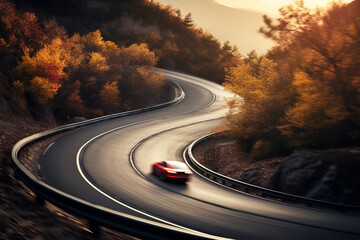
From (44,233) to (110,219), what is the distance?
1.38 metres

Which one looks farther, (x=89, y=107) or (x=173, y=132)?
(x=89, y=107)

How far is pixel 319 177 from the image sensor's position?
559 inches


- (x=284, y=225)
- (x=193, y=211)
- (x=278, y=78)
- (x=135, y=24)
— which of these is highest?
(x=135, y=24)

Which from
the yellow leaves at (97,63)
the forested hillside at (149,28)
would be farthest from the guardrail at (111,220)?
the forested hillside at (149,28)

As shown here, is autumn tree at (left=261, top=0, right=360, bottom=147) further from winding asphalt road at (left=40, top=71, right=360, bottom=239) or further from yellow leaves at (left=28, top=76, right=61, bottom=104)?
yellow leaves at (left=28, top=76, right=61, bottom=104)

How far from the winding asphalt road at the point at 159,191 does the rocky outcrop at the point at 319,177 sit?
177 cm

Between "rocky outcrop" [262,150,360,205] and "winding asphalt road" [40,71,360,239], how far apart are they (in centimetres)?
177

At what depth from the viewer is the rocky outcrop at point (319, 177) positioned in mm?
13133

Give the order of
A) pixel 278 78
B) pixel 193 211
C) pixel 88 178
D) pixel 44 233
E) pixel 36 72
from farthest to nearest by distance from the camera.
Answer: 1. pixel 36 72
2. pixel 278 78
3. pixel 88 178
4. pixel 193 211
5. pixel 44 233

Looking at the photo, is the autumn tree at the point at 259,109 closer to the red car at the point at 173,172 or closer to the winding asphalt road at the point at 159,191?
the winding asphalt road at the point at 159,191

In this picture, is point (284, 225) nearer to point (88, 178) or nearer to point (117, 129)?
point (88, 178)

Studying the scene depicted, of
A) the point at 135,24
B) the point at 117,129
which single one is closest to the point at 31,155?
the point at 117,129

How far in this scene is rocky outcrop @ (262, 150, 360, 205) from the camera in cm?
1313

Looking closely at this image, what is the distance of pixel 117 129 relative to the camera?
3172cm
